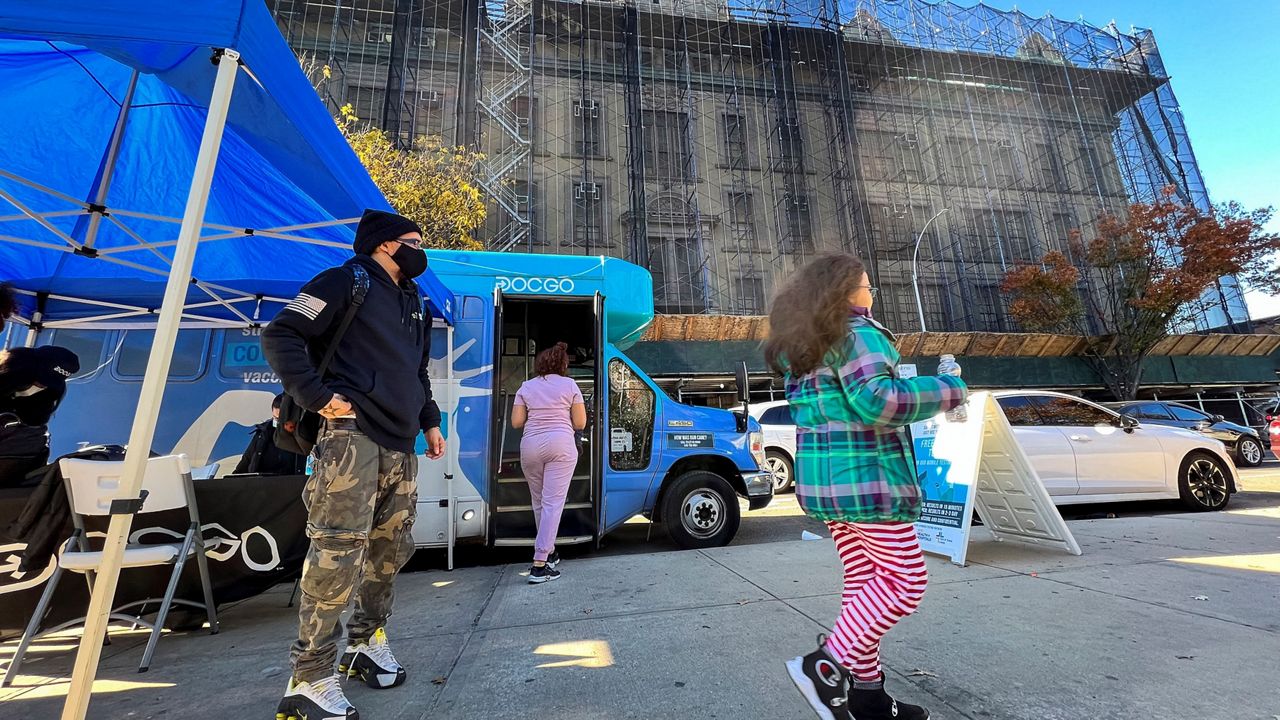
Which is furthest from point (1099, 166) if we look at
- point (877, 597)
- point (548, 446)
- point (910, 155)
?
point (877, 597)

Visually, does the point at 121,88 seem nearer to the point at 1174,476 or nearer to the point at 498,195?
the point at 1174,476

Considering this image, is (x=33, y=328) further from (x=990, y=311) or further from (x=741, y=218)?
(x=990, y=311)

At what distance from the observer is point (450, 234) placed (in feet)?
41.5

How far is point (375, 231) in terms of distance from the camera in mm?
2418

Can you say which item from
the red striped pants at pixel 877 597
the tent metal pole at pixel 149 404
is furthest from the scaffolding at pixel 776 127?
the red striped pants at pixel 877 597

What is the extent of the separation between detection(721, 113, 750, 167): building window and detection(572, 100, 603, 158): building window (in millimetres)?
5190

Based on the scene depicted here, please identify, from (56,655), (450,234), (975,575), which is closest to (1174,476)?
(975,575)

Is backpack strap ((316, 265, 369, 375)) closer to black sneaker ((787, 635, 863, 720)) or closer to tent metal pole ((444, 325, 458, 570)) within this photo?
black sneaker ((787, 635, 863, 720))

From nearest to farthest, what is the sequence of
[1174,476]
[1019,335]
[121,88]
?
1. [121,88]
2. [1174,476]
3. [1019,335]

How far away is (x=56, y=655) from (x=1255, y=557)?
8.62 m

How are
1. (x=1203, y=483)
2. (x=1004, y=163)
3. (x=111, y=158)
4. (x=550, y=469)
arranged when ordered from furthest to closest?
(x=1004, y=163), (x=1203, y=483), (x=550, y=469), (x=111, y=158)

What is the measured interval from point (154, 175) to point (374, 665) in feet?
13.9

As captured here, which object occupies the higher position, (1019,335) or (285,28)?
(285,28)

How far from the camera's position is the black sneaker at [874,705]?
5.76ft
